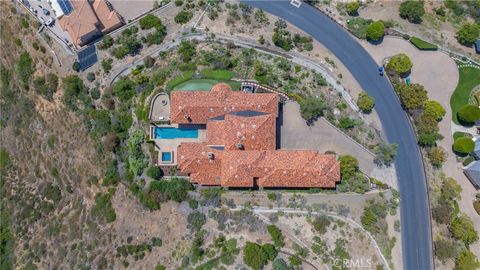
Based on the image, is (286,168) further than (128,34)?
No

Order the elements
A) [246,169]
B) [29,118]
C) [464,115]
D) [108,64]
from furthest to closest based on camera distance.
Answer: [29,118] < [108,64] < [464,115] < [246,169]

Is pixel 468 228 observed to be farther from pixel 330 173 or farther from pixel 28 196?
pixel 28 196

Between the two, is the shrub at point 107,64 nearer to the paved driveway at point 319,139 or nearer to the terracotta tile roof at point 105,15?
the terracotta tile roof at point 105,15

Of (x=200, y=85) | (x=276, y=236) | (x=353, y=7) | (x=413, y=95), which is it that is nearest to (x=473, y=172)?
(x=413, y=95)

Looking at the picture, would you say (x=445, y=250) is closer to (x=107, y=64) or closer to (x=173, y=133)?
(x=173, y=133)

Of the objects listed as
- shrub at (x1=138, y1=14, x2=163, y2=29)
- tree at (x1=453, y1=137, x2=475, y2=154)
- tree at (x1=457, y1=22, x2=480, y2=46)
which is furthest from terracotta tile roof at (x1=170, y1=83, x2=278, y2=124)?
tree at (x1=457, y1=22, x2=480, y2=46)

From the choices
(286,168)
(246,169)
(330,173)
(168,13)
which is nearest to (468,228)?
(330,173)

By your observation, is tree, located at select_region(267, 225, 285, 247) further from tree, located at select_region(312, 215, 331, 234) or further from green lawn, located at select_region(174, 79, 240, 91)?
green lawn, located at select_region(174, 79, 240, 91)
